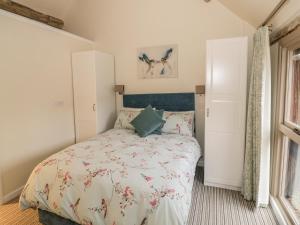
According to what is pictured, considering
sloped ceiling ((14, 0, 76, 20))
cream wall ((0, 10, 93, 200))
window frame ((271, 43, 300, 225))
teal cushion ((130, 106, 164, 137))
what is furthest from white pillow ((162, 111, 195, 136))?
sloped ceiling ((14, 0, 76, 20))

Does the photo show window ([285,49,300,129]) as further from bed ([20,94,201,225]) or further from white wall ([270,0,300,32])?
bed ([20,94,201,225])

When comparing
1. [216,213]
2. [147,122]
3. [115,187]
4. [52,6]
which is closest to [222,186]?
[216,213]

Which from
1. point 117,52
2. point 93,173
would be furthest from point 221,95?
point 117,52

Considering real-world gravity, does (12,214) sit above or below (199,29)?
below

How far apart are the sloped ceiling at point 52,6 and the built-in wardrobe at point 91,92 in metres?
0.89

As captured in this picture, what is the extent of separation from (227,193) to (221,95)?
1.26 m

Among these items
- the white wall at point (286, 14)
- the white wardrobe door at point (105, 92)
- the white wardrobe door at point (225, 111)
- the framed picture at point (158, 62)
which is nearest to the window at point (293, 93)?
the white wall at point (286, 14)

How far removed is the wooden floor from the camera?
6.75ft

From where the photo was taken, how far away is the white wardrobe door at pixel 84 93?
10.9 ft

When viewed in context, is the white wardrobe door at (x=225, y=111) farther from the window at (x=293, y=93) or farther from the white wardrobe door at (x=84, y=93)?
the white wardrobe door at (x=84, y=93)

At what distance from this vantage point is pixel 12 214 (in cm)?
221

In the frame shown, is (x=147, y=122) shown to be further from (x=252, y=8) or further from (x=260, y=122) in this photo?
(x=252, y=8)

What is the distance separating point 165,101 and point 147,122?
25.5 inches

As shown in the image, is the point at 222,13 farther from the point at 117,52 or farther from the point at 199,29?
the point at 117,52
